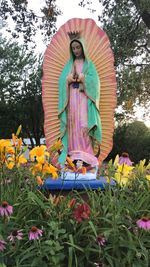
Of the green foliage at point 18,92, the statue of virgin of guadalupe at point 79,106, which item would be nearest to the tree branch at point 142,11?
the statue of virgin of guadalupe at point 79,106

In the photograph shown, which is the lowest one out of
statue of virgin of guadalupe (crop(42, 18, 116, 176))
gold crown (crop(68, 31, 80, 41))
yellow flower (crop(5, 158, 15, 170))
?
yellow flower (crop(5, 158, 15, 170))

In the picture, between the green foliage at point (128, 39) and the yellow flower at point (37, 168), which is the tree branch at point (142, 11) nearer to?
the green foliage at point (128, 39)

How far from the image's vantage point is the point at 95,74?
5.76 meters

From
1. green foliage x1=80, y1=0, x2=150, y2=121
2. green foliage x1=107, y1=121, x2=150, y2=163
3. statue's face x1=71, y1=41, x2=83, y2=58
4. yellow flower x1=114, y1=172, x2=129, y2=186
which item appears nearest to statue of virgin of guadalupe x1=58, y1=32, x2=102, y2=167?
statue's face x1=71, y1=41, x2=83, y2=58

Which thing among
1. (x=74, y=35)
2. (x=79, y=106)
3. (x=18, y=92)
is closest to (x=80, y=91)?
(x=79, y=106)

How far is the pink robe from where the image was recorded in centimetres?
571

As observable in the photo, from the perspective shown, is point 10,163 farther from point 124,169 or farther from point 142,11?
point 142,11

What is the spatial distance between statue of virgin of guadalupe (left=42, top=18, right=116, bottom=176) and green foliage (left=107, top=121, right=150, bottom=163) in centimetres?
1359

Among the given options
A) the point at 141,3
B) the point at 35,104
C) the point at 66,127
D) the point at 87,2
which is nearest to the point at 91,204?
the point at 66,127

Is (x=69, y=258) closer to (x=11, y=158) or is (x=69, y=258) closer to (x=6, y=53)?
(x=11, y=158)

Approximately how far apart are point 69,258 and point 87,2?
45.4 feet

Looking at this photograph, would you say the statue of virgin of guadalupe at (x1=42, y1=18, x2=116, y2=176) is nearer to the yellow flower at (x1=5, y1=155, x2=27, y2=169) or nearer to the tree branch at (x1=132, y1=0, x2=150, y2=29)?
the yellow flower at (x1=5, y1=155, x2=27, y2=169)

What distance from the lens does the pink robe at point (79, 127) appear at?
571cm

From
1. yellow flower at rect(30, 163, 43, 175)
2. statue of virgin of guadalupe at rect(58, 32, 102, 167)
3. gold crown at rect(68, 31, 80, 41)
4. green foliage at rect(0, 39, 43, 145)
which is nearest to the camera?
yellow flower at rect(30, 163, 43, 175)
